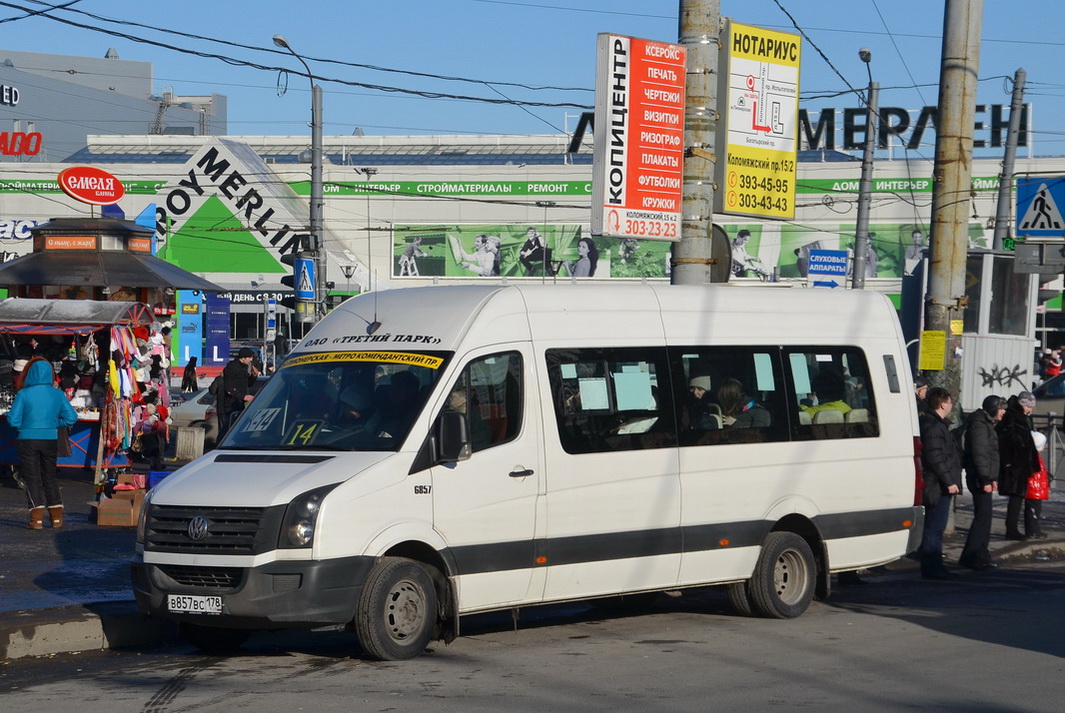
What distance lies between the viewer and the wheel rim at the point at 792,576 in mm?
10656

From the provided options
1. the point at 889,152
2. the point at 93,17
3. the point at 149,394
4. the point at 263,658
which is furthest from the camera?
the point at 889,152

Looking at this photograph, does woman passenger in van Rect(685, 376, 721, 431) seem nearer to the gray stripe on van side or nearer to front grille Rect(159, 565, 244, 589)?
the gray stripe on van side

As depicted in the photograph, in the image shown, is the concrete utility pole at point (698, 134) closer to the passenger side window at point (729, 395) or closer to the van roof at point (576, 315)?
the van roof at point (576, 315)

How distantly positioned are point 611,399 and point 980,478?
18.5 ft

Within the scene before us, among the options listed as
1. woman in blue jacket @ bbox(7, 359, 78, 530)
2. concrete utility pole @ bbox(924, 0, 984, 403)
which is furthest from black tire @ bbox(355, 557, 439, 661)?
concrete utility pole @ bbox(924, 0, 984, 403)

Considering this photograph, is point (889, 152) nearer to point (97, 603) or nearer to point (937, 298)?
point (937, 298)

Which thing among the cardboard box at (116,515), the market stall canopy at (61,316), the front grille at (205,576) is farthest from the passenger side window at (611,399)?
the market stall canopy at (61,316)

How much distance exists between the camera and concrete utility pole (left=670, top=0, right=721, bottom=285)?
518 inches

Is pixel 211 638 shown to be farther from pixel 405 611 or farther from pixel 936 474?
pixel 936 474

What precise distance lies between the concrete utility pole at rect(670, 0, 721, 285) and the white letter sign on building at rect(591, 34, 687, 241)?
224 millimetres

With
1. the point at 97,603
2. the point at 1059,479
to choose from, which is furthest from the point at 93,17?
the point at 1059,479

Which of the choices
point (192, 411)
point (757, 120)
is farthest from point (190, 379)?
point (757, 120)

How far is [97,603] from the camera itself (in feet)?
32.4

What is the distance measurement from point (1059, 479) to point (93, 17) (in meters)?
15.5
